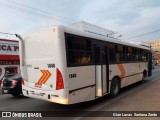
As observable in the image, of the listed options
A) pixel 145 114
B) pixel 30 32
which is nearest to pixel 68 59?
pixel 30 32

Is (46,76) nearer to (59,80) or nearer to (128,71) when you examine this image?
(59,80)

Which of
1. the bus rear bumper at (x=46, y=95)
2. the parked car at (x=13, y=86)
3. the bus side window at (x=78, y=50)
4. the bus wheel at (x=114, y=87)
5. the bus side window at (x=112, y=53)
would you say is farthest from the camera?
the parked car at (x=13, y=86)

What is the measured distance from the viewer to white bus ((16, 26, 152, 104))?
629 centimetres

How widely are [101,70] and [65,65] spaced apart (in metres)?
2.34

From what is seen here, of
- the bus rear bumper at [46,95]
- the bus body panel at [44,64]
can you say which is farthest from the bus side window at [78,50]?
the bus rear bumper at [46,95]

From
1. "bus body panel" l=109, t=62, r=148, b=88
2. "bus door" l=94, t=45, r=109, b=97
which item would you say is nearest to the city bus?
"bus body panel" l=109, t=62, r=148, b=88

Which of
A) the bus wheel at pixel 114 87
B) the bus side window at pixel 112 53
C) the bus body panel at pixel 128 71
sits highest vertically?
the bus side window at pixel 112 53

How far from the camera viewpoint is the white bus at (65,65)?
20.6ft

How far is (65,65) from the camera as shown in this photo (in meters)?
6.28

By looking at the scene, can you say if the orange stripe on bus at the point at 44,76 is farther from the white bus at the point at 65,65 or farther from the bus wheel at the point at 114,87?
the bus wheel at the point at 114,87

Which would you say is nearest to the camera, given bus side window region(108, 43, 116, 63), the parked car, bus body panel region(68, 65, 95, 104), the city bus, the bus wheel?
bus body panel region(68, 65, 95, 104)

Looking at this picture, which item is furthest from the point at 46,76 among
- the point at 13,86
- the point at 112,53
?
the point at 13,86

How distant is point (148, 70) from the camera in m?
16.2

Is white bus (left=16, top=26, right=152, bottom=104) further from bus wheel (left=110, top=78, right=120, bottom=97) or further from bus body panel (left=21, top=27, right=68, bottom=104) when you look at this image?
bus wheel (left=110, top=78, right=120, bottom=97)
